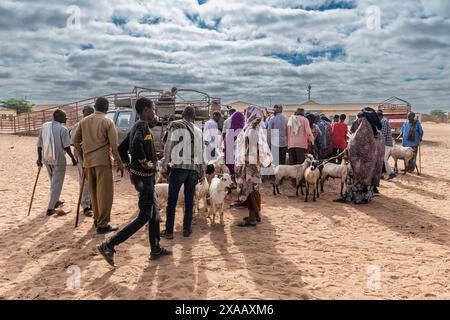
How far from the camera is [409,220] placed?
22.4ft

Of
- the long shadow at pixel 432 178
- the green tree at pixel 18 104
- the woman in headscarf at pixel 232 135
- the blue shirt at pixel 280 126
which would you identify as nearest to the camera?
the woman in headscarf at pixel 232 135

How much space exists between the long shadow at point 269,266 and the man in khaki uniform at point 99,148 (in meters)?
2.23

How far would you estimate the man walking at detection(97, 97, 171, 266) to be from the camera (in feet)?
14.6

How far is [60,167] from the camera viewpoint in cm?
689

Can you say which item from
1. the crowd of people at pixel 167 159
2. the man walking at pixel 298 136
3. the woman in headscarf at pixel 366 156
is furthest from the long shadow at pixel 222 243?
the man walking at pixel 298 136

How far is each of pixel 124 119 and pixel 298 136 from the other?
571cm

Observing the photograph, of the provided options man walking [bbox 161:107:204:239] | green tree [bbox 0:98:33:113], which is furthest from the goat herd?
green tree [bbox 0:98:33:113]

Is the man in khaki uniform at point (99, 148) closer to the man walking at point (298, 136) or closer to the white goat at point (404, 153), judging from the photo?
the man walking at point (298, 136)

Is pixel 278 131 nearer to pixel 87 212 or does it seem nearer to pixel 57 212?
pixel 87 212

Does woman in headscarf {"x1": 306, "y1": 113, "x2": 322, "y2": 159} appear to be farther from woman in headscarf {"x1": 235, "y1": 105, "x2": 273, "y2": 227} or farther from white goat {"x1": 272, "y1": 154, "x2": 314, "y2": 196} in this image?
woman in headscarf {"x1": 235, "y1": 105, "x2": 273, "y2": 227}

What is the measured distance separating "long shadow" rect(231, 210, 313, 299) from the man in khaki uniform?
2233 mm

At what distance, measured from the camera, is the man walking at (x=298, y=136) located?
9.09m
